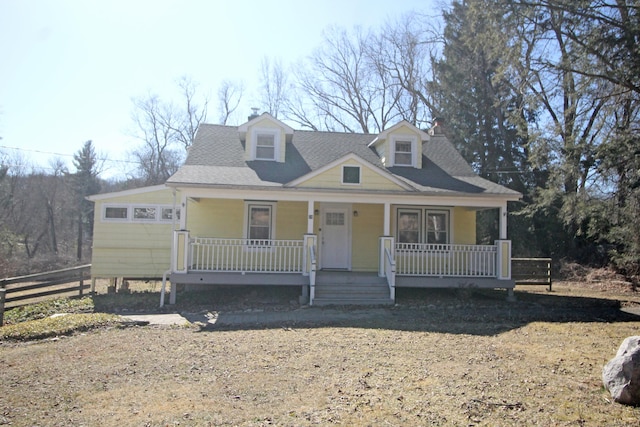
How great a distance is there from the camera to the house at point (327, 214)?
12.7 metres

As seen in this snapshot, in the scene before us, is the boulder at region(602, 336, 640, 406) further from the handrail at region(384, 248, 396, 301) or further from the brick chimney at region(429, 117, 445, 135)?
the brick chimney at region(429, 117, 445, 135)

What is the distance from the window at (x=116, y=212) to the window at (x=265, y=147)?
15.7 ft

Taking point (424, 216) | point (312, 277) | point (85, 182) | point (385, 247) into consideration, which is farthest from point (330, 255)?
point (85, 182)

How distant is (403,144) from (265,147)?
491cm

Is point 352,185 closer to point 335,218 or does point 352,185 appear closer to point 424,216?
point 335,218

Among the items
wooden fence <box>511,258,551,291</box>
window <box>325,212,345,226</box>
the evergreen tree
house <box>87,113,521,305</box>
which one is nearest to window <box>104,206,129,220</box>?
house <box>87,113,521,305</box>

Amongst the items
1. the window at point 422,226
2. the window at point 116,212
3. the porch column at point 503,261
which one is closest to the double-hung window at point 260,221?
the window at point 116,212

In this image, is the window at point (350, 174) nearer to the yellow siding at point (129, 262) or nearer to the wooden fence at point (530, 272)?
the yellow siding at point (129, 262)

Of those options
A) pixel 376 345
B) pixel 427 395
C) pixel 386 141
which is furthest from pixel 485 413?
pixel 386 141

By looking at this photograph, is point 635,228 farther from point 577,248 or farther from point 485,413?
point 485,413

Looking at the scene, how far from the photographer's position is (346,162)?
13.4m

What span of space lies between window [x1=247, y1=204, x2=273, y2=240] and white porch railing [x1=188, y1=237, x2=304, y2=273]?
0.54 meters

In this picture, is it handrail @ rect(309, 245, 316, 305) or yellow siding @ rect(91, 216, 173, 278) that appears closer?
handrail @ rect(309, 245, 316, 305)

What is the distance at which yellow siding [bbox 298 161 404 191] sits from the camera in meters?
13.3
